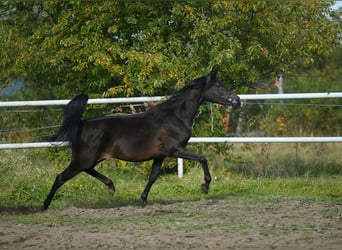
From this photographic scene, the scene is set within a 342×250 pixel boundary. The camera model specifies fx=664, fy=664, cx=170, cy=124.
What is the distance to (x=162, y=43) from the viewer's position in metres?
12.0

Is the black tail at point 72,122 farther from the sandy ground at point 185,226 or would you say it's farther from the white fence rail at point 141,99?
the white fence rail at point 141,99

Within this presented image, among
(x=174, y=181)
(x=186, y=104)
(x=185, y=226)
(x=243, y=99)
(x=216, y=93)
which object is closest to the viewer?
(x=185, y=226)

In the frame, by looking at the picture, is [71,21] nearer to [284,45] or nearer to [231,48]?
[231,48]

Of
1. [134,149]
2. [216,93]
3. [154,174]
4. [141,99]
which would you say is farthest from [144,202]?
[141,99]

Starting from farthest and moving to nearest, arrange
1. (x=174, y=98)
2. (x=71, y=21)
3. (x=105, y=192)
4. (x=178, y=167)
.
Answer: (x=71, y=21), (x=178, y=167), (x=105, y=192), (x=174, y=98)

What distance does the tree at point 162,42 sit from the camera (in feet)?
38.4

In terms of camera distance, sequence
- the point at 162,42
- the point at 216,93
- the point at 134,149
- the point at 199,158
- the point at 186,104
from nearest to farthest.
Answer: the point at 199,158 → the point at 134,149 → the point at 186,104 → the point at 216,93 → the point at 162,42

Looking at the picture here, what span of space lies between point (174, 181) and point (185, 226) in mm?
3939

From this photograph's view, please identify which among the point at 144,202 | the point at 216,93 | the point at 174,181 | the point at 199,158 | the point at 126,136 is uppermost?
the point at 216,93

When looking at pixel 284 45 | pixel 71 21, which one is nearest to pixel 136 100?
pixel 71 21

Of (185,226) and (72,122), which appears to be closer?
(185,226)

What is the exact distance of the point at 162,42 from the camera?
12086 mm

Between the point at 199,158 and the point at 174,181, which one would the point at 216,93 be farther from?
the point at 174,181

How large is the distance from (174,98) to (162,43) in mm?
2838
